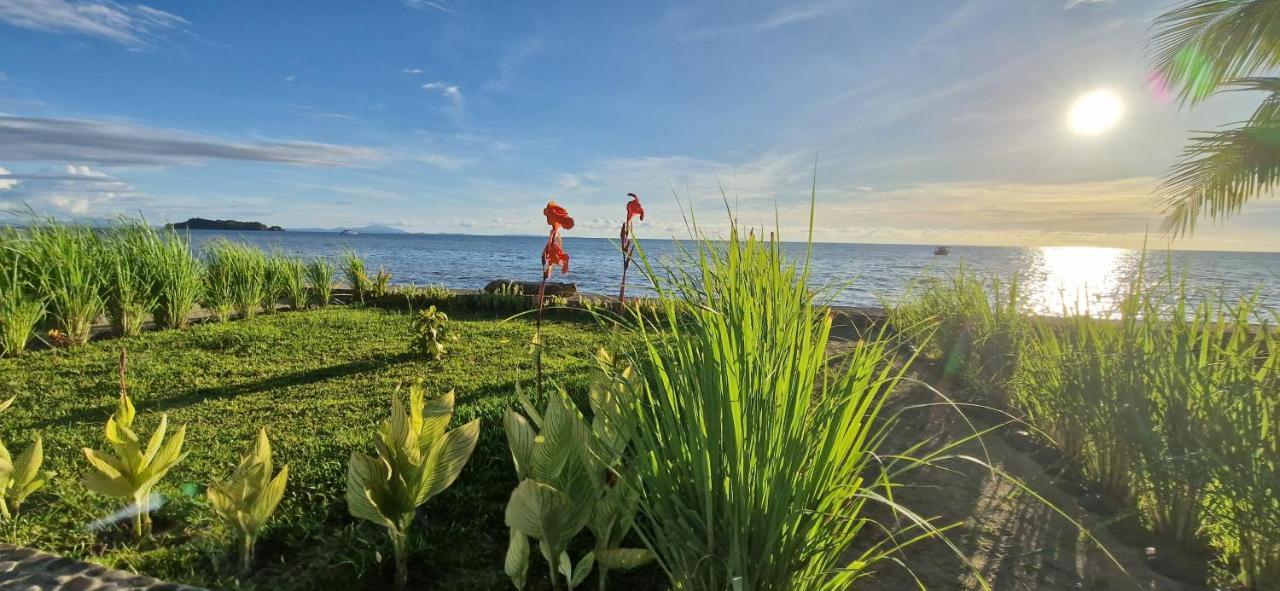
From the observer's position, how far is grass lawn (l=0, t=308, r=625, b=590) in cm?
204

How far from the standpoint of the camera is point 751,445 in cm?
130

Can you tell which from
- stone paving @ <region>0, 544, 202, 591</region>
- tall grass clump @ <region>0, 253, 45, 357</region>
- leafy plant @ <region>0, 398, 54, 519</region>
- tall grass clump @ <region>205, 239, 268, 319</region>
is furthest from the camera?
tall grass clump @ <region>205, 239, 268, 319</region>

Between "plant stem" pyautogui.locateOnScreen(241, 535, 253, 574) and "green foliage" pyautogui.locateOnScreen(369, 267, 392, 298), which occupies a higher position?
"green foliage" pyautogui.locateOnScreen(369, 267, 392, 298)

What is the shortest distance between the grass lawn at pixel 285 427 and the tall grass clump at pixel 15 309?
245mm

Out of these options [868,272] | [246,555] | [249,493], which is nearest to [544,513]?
[249,493]

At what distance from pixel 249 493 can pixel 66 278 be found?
5515mm

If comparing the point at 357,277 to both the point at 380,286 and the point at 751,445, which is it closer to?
the point at 380,286

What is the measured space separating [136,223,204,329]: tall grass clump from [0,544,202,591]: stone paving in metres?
5.13

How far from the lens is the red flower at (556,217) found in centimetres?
251

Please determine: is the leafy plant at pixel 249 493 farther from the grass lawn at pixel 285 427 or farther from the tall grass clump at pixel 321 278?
the tall grass clump at pixel 321 278

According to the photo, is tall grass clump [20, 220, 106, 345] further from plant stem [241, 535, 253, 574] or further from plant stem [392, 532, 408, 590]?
plant stem [392, 532, 408, 590]

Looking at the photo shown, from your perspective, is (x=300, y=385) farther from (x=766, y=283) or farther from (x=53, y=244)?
(x=766, y=283)

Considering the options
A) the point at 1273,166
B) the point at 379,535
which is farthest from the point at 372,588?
the point at 1273,166

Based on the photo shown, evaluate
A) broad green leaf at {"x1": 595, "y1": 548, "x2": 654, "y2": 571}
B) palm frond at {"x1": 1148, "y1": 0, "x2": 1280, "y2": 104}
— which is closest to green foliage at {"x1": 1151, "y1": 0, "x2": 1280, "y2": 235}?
palm frond at {"x1": 1148, "y1": 0, "x2": 1280, "y2": 104}
